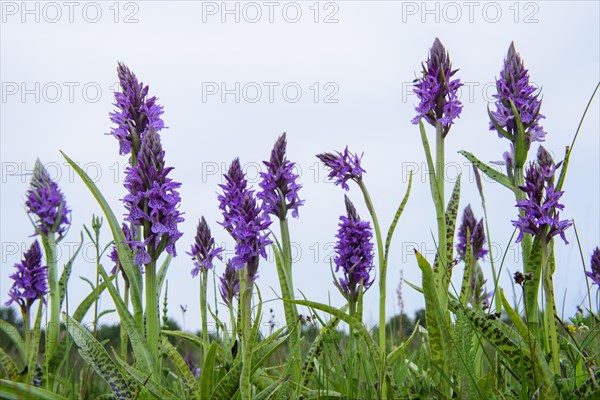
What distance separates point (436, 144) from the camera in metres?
3.02

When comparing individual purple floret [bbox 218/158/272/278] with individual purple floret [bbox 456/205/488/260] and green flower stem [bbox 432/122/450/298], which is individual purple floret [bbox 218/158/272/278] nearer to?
green flower stem [bbox 432/122/450/298]

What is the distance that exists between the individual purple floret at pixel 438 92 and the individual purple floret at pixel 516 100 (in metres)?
0.19

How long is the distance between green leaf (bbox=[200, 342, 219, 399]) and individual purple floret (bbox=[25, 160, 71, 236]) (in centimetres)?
249

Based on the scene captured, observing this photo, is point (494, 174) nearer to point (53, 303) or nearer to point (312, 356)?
point (312, 356)

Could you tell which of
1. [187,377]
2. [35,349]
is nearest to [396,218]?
[187,377]

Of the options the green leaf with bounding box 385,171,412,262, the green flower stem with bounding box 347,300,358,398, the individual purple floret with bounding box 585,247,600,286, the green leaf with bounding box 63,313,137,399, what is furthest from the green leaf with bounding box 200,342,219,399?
the individual purple floret with bounding box 585,247,600,286

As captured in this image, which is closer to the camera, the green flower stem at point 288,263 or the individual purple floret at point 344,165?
the individual purple floret at point 344,165

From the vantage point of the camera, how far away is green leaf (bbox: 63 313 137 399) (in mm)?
2855

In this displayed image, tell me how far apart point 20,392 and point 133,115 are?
130 centimetres

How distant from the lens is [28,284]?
15.9ft

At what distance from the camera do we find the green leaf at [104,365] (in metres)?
2.86

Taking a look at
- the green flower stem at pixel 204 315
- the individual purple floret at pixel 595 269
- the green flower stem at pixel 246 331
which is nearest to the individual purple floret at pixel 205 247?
the green flower stem at pixel 204 315

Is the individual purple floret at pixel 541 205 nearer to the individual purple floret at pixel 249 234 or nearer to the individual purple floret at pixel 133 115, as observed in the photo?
the individual purple floret at pixel 249 234

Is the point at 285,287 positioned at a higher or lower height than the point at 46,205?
lower
